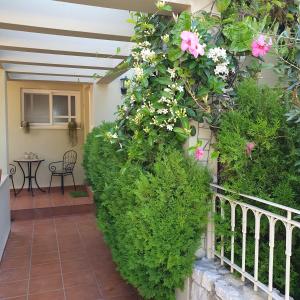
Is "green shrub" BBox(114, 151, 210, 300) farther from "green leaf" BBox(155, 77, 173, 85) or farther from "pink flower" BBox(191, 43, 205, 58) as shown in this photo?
"pink flower" BBox(191, 43, 205, 58)

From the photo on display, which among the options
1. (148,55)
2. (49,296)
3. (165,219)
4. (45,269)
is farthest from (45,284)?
(148,55)

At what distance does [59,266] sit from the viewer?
11.2 ft

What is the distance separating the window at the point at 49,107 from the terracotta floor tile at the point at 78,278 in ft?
15.2

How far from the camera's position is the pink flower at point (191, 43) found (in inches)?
66.5

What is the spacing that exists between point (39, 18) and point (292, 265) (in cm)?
293

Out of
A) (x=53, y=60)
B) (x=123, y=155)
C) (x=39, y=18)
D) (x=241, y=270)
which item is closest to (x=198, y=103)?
(x=123, y=155)

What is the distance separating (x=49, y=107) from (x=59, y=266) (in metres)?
4.62

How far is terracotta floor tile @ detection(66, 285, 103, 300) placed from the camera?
110 inches

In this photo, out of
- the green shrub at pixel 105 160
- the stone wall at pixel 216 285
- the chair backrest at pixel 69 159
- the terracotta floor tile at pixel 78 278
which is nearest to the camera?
the stone wall at pixel 216 285

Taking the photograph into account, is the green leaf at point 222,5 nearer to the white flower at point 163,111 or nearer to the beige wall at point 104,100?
the white flower at point 163,111

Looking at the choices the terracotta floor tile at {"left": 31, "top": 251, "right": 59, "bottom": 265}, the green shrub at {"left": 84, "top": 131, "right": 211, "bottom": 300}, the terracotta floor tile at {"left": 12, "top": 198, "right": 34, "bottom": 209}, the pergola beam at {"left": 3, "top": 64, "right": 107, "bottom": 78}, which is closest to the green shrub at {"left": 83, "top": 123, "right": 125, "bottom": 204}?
the green shrub at {"left": 84, "top": 131, "right": 211, "bottom": 300}

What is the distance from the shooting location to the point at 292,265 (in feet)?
5.97

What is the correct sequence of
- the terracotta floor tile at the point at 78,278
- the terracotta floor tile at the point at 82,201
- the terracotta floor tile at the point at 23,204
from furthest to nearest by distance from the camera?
the terracotta floor tile at the point at 82,201 → the terracotta floor tile at the point at 23,204 → the terracotta floor tile at the point at 78,278


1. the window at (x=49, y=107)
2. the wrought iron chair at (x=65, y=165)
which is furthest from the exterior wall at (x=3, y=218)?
the window at (x=49, y=107)
